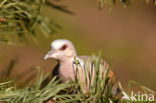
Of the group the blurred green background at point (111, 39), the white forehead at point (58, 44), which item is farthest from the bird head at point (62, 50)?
the blurred green background at point (111, 39)

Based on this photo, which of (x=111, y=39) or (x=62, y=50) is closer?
(x=62, y=50)

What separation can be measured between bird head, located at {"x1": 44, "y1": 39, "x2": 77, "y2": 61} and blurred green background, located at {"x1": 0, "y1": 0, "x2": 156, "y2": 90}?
386 cm

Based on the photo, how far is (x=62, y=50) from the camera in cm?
243

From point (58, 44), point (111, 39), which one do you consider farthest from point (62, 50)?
point (111, 39)

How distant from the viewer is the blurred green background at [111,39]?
6824 millimetres

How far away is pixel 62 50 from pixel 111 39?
5.35 metres

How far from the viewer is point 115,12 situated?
8.12 meters

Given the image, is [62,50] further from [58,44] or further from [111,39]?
[111,39]

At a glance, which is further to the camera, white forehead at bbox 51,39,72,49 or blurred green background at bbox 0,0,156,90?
blurred green background at bbox 0,0,156,90

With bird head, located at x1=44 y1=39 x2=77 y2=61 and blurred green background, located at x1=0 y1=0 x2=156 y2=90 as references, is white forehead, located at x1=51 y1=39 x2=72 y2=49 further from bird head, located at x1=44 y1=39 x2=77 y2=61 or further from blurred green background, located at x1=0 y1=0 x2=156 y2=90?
blurred green background, located at x1=0 y1=0 x2=156 y2=90

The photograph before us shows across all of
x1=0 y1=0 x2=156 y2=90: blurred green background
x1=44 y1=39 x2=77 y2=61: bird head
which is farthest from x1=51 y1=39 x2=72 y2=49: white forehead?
x1=0 y1=0 x2=156 y2=90: blurred green background

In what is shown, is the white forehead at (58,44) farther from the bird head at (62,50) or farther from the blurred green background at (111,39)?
the blurred green background at (111,39)

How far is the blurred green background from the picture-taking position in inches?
269

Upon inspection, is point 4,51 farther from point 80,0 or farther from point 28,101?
point 28,101
